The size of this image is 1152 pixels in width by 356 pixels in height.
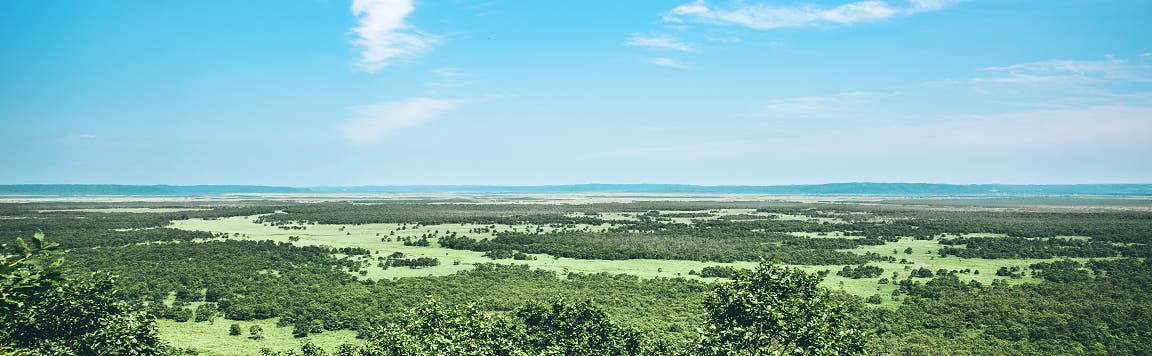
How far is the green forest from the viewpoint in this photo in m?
22.4

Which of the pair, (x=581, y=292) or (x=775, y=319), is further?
(x=581, y=292)

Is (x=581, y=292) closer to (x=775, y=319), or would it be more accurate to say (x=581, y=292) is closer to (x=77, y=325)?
(x=775, y=319)

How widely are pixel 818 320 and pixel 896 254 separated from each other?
68.7 metres

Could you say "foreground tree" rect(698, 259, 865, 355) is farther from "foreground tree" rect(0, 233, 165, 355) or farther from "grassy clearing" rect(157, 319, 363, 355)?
Answer: "grassy clearing" rect(157, 319, 363, 355)

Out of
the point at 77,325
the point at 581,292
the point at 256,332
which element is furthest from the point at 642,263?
the point at 77,325

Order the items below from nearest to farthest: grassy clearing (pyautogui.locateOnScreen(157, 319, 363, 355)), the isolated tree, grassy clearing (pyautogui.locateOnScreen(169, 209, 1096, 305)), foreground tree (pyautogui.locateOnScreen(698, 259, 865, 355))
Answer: foreground tree (pyautogui.locateOnScreen(698, 259, 865, 355))
grassy clearing (pyautogui.locateOnScreen(157, 319, 363, 355))
the isolated tree
grassy clearing (pyautogui.locateOnScreen(169, 209, 1096, 305))

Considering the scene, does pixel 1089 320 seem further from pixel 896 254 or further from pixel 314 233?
pixel 314 233

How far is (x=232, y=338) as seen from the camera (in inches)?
1522

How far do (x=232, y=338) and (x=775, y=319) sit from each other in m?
35.2

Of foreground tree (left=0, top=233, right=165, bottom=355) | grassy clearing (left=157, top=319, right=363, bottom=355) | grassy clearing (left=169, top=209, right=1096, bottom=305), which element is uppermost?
foreground tree (left=0, top=233, right=165, bottom=355)

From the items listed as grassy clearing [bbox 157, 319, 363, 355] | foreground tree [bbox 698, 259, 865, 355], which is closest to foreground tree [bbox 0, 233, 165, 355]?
grassy clearing [bbox 157, 319, 363, 355]

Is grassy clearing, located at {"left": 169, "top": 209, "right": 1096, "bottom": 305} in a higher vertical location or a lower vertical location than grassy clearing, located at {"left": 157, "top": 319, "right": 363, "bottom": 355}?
higher

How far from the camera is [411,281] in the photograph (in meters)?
56.9

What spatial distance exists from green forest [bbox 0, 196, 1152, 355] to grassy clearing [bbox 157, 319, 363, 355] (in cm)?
19
